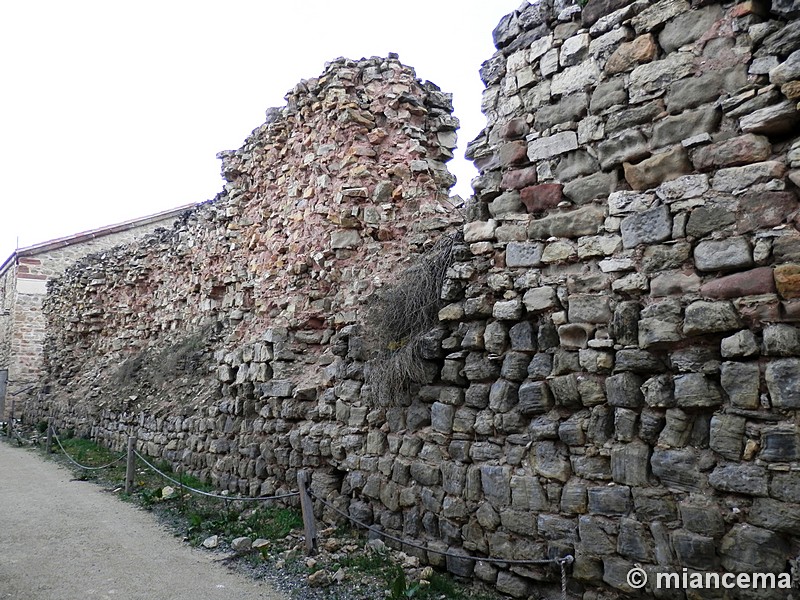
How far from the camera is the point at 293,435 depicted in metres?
6.10

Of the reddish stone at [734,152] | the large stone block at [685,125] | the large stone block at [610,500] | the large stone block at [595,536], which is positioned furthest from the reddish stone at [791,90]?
the large stone block at [595,536]

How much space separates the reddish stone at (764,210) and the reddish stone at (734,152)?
21 cm

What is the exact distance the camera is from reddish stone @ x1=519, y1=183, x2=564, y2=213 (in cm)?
402

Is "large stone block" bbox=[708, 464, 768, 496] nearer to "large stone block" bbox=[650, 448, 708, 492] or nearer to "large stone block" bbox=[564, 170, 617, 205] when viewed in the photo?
"large stone block" bbox=[650, 448, 708, 492]

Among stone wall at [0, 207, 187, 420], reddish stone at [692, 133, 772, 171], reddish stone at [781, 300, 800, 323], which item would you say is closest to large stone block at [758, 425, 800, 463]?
reddish stone at [781, 300, 800, 323]

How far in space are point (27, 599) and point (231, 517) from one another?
6.54 feet

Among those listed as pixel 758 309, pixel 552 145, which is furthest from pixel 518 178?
pixel 758 309

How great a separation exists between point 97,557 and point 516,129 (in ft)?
15.5

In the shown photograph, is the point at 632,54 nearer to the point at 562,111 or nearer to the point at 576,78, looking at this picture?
the point at 576,78

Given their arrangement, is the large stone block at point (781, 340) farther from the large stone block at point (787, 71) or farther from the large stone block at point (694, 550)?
the large stone block at point (787, 71)

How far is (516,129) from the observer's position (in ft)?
14.2

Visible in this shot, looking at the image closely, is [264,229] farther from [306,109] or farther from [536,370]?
[536,370]

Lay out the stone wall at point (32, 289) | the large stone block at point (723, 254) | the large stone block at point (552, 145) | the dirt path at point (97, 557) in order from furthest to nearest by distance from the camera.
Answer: the stone wall at point (32, 289), the dirt path at point (97, 557), the large stone block at point (552, 145), the large stone block at point (723, 254)

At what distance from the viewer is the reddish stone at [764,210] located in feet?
9.92
